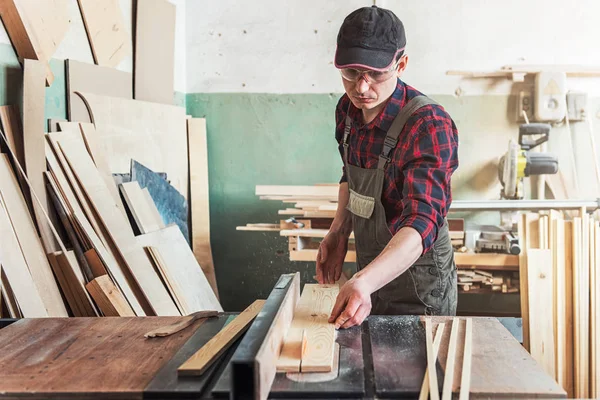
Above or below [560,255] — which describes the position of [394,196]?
above

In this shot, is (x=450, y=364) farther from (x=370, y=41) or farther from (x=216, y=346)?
(x=370, y=41)

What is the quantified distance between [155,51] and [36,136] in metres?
1.35

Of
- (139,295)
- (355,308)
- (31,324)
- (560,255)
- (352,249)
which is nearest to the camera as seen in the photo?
(355,308)

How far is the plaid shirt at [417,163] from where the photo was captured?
1.74 m

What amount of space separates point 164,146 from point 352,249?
4.26 feet

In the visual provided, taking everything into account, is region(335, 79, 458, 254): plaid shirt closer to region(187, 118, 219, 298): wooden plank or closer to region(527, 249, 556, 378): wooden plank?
region(527, 249, 556, 378): wooden plank

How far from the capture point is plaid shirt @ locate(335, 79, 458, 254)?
1735 mm

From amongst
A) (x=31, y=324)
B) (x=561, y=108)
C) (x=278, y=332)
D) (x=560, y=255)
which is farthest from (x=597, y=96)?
(x=31, y=324)

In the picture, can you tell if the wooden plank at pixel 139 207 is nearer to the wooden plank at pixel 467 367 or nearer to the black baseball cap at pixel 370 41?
the black baseball cap at pixel 370 41

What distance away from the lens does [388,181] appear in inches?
78.0

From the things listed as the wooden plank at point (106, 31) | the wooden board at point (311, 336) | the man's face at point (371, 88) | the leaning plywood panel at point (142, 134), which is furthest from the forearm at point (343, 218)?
the wooden plank at point (106, 31)

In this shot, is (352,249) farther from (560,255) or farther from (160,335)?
(160,335)

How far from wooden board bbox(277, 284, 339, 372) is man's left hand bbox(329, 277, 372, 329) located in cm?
4

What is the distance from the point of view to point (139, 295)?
2844 mm
